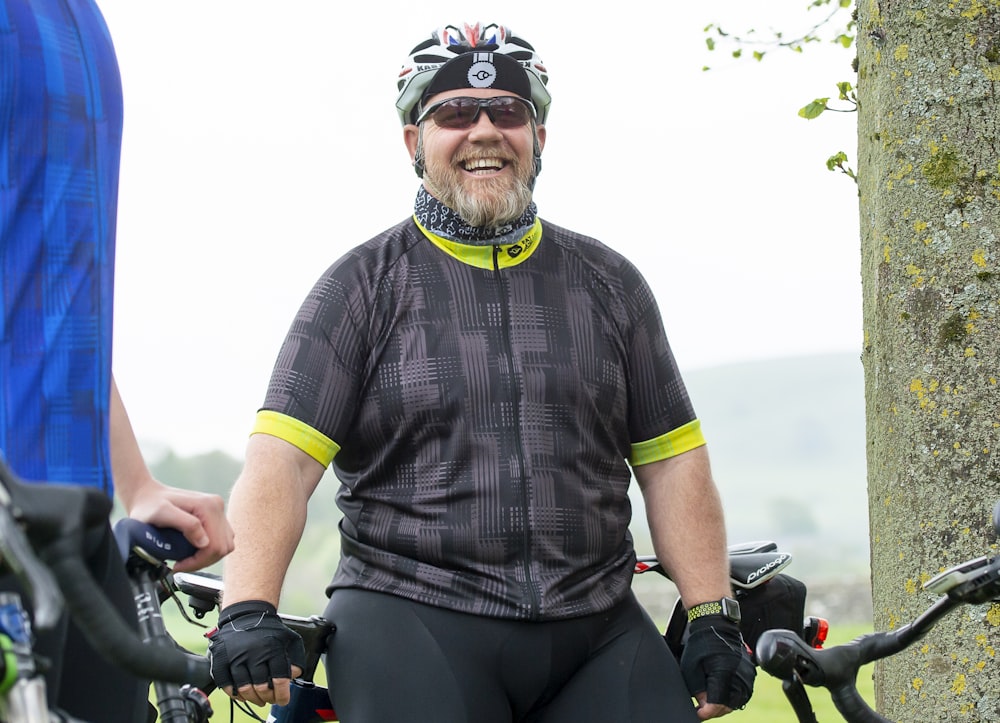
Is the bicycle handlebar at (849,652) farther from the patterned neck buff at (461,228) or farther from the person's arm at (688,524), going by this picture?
the patterned neck buff at (461,228)

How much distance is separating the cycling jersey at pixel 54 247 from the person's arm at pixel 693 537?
2095 mm

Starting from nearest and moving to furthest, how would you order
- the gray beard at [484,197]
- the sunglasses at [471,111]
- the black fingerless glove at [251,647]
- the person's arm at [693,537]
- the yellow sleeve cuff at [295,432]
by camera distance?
the black fingerless glove at [251,647] → the yellow sleeve cuff at [295,432] → the person's arm at [693,537] → the gray beard at [484,197] → the sunglasses at [471,111]

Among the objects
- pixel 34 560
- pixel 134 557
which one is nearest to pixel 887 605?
pixel 134 557

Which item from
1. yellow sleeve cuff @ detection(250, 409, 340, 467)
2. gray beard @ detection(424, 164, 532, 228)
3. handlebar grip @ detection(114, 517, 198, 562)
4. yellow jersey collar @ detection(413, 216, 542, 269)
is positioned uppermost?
gray beard @ detection(424, 164, 532, 228)

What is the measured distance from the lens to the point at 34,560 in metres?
1.30

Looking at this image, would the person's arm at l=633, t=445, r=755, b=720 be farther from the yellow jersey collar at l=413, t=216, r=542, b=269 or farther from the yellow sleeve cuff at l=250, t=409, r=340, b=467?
the yellow sleeve cuff at l=250, t=409, r=340, b=467

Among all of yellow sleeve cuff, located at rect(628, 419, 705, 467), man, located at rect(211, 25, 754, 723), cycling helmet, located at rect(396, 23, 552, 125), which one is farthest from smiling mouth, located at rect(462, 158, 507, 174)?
yellow sleeve cuff, located at rect(628, 419, 705, 467)

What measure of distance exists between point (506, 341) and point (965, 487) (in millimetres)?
1238

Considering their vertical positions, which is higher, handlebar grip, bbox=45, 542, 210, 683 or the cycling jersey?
the cycling jersey

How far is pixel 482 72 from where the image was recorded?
12.8 feet

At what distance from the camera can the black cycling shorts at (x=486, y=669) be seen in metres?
3.30

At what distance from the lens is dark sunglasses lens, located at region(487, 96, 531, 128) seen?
153 inches

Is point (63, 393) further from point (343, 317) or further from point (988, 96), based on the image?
point (988, 96)

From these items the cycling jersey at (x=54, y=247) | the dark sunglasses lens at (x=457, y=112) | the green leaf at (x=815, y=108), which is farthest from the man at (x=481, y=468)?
the cycling jersey at (x=54, y=247)
